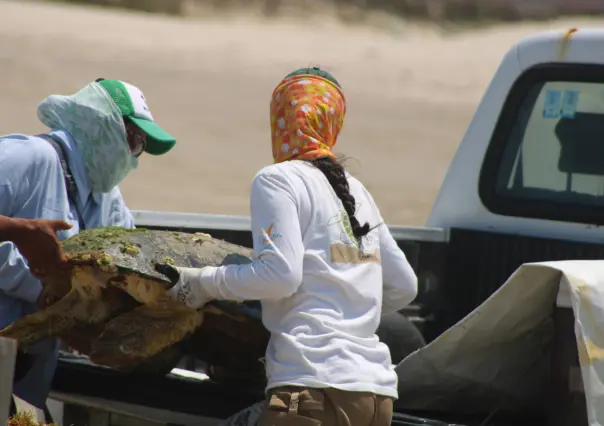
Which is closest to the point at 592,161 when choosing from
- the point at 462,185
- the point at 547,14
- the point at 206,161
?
the point at 462,185

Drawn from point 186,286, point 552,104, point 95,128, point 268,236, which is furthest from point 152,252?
point 552,104

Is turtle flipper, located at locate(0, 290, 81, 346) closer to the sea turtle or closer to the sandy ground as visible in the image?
the sea turtle

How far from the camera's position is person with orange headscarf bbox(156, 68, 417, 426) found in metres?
3.25

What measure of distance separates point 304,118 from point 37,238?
84 cm

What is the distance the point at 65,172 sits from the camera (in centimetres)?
420

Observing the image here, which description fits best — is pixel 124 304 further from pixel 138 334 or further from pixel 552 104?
pixel 552 104

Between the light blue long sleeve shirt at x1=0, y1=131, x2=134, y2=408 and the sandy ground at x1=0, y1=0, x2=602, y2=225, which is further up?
the light blue long sleeve shirt at x1=0, y1=131, x2=134, y2=408

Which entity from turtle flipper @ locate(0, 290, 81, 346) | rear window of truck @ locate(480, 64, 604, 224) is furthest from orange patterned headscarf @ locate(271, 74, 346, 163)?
rear window of truck @ locate(480, 64, 604, 224)

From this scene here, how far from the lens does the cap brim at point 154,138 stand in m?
4.34

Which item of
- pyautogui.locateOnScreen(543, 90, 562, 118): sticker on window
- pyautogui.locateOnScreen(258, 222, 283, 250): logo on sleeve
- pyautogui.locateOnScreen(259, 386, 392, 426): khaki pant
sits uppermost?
Result: pyautogui.locateOnScreen(543, 90, 562, 118): sticker on window

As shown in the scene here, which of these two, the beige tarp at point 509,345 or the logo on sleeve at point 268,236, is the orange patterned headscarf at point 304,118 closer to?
the logo on sleeve at point 268,236

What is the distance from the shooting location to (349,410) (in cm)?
328

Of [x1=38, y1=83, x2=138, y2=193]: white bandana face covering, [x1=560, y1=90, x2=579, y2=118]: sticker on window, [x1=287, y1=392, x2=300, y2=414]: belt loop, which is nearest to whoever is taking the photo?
[x1=287, y1=392, x2=300, y2=414]: belt loop

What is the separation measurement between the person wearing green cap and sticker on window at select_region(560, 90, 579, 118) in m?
1.80
